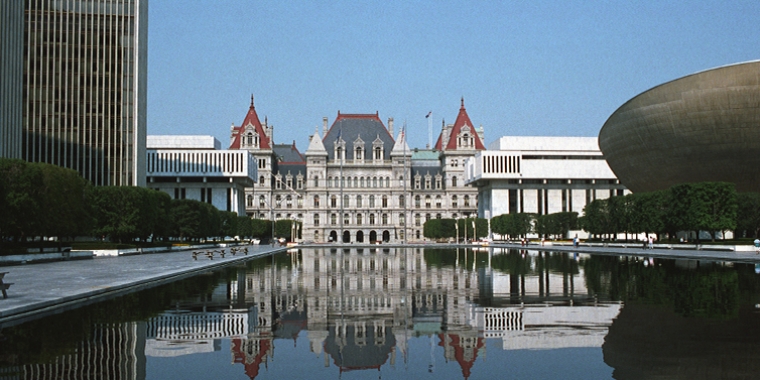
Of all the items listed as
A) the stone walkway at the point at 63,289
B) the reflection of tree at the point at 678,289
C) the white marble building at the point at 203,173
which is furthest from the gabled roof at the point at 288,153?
the reflection of tree at the point at 678,289

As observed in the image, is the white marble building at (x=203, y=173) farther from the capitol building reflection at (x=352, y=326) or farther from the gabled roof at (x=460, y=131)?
the capitol building reflection at (x=352, y=326)

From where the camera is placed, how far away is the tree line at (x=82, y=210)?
48281 millimetres

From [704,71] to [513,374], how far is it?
85.6m

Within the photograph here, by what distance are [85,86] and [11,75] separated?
41.0ft

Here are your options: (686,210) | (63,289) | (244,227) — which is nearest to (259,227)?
(244,227)

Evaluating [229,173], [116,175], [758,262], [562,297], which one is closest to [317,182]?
[229,173]

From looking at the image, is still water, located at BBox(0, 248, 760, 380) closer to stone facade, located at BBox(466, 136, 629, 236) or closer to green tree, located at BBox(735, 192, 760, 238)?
green tree, located at BBox(735, 192, 760, 238)

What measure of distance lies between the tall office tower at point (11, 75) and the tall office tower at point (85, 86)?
5.98 meters

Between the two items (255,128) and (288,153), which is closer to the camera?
(255,128)

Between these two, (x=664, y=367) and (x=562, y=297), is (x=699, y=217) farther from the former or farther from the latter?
(x=664, y=367)

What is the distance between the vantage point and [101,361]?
11461 mm

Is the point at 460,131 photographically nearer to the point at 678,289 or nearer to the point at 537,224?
the point at 537,224

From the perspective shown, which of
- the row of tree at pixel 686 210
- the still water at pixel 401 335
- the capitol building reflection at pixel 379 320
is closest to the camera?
the still water at pixel 401 335

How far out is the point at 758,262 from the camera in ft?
138
